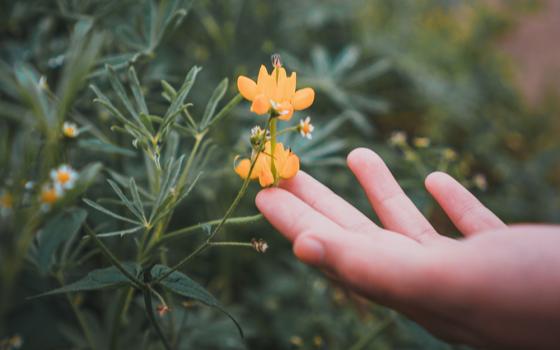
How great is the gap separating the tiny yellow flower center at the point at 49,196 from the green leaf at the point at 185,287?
0.69 feet

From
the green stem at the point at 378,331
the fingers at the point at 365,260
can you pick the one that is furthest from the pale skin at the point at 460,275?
the green stem at the point at 378,331

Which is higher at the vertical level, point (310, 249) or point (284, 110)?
point (284, 110)

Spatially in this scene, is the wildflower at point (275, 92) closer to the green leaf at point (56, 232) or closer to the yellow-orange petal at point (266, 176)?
the yellow-orange petal at point (266, 176)

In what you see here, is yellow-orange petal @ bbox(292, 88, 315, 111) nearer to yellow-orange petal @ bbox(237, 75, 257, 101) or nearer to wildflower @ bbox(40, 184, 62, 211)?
yellow-orange petal @ bbox(237, 75, 257, 101)

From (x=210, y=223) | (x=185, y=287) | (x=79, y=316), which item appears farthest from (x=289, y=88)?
(x=79, y=316)

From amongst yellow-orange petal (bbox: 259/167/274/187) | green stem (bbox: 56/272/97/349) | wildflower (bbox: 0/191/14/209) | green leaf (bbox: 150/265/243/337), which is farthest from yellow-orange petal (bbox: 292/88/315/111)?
green stem (bbox: 56/272/97/349)

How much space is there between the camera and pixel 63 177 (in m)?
0.62

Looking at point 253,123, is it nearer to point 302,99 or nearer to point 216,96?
point 216,96

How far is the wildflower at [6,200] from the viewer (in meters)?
0.58

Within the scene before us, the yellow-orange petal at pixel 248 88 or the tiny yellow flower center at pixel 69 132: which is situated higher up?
the yellow-orange petal at pixel 248 88

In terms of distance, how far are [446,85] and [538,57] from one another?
6.02ft

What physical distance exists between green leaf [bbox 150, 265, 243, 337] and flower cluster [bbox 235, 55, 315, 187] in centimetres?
19

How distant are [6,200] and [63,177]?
0.07m

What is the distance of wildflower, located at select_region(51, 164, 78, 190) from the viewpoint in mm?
606
